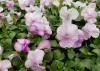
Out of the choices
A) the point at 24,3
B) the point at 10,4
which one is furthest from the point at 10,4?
the point at 24,3

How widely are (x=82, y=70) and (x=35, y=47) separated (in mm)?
290

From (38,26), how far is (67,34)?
0.52 feet

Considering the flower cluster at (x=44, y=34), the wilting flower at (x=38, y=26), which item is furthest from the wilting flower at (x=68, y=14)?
the wilting flower at (x=38, y=26)

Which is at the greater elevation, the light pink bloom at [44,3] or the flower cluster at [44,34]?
the light pink bloom at [44,3]

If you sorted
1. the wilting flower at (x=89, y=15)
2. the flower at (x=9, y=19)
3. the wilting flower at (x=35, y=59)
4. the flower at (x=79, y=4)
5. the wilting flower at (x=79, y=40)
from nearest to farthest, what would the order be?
the wilting flower at (x=35, y=59)
the wilting flower at (x=79, y=40)
the wilting flower at (x=89, y=15)
the flower at (x=9, y=19)
the flower at (x=79, y=4)

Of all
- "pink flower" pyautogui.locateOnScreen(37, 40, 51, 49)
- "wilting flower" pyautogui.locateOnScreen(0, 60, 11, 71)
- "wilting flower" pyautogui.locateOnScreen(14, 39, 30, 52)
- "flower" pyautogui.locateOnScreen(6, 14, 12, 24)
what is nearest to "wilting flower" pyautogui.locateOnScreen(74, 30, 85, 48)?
"pink flower" pyautogui.locateOnScreen(37, 40, 51, 49)

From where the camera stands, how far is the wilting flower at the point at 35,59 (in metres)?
1.72

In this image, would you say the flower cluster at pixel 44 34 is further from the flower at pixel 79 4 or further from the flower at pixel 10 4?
the flower at pixel 10 4

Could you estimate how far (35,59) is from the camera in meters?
1.73

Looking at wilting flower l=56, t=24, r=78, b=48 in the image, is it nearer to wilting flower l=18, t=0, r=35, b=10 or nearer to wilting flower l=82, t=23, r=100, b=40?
wilting flower l=82, t=23, r=100, b=40

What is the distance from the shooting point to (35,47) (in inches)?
73.7

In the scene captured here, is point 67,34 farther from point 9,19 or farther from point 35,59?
point 9,19

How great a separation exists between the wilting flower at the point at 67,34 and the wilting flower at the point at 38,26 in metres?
0.07

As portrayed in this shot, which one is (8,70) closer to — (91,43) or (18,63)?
(18,63)
